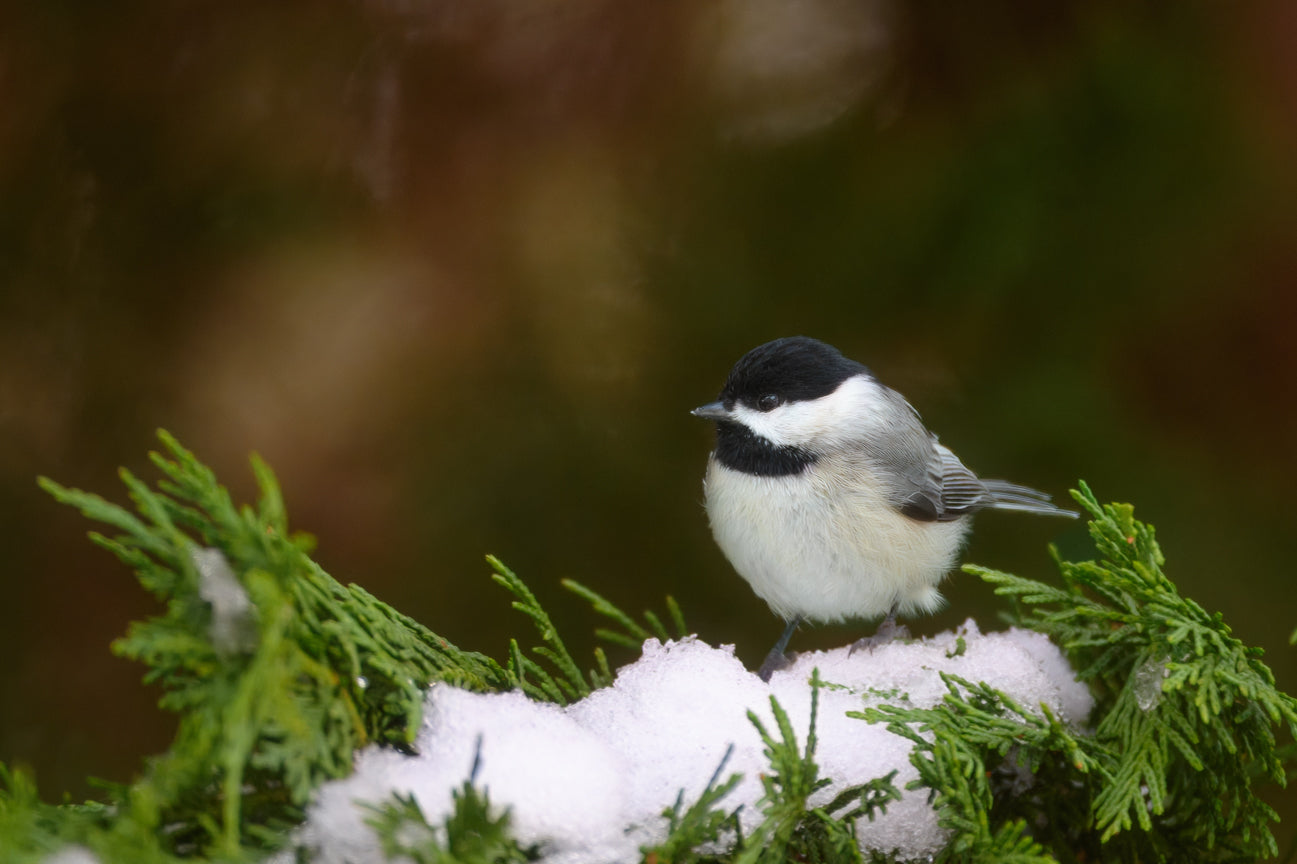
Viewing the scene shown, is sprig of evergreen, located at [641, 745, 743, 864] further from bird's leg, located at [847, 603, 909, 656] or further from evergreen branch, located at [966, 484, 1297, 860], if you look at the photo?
bird's leg, located at [847, 603, 909, 656]

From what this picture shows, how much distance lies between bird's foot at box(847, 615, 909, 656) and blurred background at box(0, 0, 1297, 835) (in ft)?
0.76

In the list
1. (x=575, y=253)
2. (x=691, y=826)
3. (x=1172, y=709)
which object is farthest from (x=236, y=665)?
(x=575, y=253)

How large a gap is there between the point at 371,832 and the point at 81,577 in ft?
2.93

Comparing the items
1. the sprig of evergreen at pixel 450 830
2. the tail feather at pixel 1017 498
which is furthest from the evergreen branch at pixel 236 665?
the tail feather at pixel 1017 498

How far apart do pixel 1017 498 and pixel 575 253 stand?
0.67 m

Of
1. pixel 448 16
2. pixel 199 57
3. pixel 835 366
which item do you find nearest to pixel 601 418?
pixel 835 366

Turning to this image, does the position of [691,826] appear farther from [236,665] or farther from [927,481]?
[927,481]

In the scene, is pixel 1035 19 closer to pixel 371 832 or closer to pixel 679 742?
pixel 679 742

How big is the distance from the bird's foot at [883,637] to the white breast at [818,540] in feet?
0.12

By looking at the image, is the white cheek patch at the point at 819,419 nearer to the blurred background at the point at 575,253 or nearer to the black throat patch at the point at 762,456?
the black throat patch at the point at 762,456

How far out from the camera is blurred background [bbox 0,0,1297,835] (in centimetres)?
110

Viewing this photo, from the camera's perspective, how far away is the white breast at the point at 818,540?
41.3 inches

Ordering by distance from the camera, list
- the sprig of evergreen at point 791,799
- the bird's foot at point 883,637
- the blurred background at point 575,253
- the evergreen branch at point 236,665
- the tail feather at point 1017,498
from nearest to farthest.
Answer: the evergreen branch at point 236,665, the sprig of evergreen at point 791,799, the bird's foot at point 883,637, the blurred background at point 575,253, the tail feather at point 1017,498

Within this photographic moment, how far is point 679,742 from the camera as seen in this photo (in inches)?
25.5
